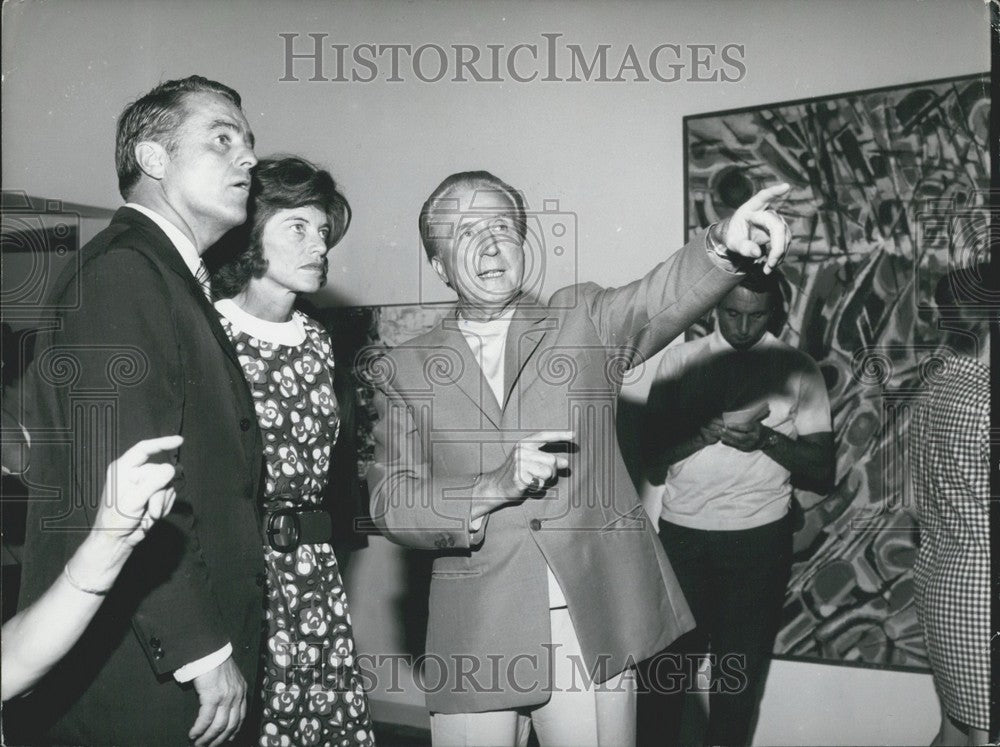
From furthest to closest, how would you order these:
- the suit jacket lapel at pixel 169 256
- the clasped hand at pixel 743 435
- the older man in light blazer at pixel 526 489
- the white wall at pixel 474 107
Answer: the white wall at pixel 474 107 → the clasped hand at pixel 743 435 → the older man in light blazer at pixel 526 489 → the suit jacket lapel at pixel 169 256

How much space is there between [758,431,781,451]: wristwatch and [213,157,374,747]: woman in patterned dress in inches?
60.2

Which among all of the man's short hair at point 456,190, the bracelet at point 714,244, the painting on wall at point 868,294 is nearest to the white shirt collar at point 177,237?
→ the man's short hair at point 456,190

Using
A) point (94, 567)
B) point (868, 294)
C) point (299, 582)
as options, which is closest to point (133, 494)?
point (94, 567)

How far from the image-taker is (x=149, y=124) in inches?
72.9

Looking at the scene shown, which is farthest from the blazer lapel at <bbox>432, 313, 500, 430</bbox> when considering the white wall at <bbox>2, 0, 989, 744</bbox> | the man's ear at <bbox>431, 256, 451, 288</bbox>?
the white wall at <bbox>2, 0, 989, 744</bbox>

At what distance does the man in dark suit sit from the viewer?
1504 millimetres

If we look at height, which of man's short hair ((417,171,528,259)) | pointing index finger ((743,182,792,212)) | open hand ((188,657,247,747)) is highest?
man's short hair ((417,171,528,259))

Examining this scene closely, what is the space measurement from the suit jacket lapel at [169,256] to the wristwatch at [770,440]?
6.15ft

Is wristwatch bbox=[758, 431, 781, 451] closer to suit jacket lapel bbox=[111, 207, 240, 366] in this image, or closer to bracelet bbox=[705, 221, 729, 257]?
bracelet bbox=[705, 221, 729, 257]

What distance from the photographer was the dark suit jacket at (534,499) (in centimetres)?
178

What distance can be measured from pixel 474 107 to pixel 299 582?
229 centimetres

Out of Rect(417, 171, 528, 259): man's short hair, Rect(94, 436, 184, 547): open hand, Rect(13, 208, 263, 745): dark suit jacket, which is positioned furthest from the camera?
Rect(417, 171, 528, 259): man's short hair

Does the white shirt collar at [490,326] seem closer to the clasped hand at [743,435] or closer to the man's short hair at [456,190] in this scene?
the man's short hair at [456,190]

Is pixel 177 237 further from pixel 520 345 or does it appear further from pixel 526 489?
pixel 526 489
